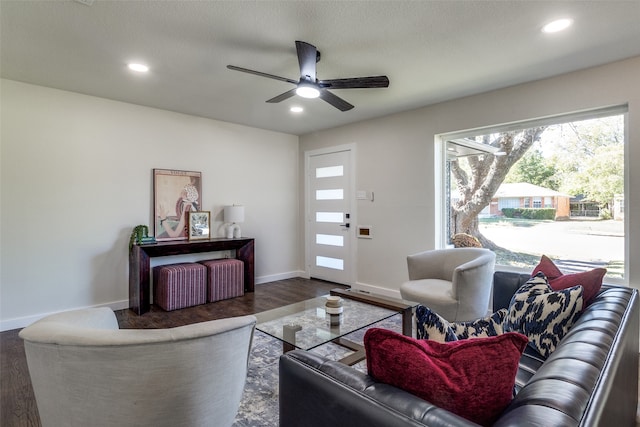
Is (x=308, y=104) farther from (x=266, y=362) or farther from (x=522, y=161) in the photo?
(x=266, y=362)

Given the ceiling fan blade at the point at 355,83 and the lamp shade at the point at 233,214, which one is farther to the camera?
the lamp shade at the point at 233,214

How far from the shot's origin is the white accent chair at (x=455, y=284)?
2.79 meters

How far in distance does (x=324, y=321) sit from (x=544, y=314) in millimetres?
1338

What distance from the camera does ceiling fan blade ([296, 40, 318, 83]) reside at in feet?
7.87

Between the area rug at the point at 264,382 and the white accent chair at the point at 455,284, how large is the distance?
446 millimetres

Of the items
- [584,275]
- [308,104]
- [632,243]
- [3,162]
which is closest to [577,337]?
[584,275]

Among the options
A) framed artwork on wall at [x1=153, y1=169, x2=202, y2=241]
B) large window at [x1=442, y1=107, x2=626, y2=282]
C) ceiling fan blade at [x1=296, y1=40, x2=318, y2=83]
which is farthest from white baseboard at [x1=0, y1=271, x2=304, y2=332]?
ceiling fan blade at [x1=296, y1=40, x2=318, y2=83]

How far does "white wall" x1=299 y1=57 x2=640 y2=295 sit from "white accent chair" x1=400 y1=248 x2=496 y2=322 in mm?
574

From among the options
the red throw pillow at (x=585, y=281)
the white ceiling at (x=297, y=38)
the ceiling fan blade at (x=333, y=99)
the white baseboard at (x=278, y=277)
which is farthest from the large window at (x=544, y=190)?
the white baseboard at (x=278, y=277)

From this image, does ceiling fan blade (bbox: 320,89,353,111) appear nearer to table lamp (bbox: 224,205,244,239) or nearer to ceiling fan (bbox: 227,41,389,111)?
ceiling fan (bbox: 227,41,389,111)

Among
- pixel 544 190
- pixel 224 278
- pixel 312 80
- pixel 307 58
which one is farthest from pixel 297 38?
pixel 224 278

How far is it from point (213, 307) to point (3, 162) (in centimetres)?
259

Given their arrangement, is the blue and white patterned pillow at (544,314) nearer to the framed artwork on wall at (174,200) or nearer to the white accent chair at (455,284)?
the white accent chair at (455,284)

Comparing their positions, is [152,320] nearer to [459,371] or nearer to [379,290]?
[379,290]
